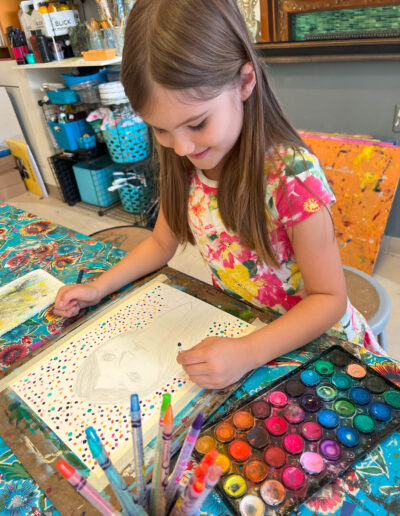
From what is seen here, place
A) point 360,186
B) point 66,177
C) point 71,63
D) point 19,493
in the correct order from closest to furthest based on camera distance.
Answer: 1. point 19,493
2. point 360,186
3. point 71,63
4. point 66,177

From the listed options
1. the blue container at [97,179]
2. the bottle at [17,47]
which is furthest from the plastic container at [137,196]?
the bottle at [17,47]

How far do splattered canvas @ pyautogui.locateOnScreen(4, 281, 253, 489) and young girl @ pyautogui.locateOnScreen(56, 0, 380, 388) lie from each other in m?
0.06

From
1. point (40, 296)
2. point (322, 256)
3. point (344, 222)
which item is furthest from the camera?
point (344, 222)

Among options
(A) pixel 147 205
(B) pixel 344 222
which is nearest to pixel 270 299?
(B) pixel 344 222

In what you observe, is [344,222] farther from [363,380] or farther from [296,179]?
[363,380]

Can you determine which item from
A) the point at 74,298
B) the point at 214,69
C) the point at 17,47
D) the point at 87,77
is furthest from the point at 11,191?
the point at 214,69

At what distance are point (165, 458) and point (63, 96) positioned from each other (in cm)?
218

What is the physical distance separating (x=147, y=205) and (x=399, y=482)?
1987mm

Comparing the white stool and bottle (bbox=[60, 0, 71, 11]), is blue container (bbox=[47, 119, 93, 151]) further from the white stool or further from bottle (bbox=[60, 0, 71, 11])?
the white stool

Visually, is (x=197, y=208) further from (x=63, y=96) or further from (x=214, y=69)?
(x=63, y=96)

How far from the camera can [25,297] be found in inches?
29.6

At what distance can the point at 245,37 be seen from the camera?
522mm

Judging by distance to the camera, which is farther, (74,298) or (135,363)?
(74,298)

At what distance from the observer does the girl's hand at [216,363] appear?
499 millimetres
